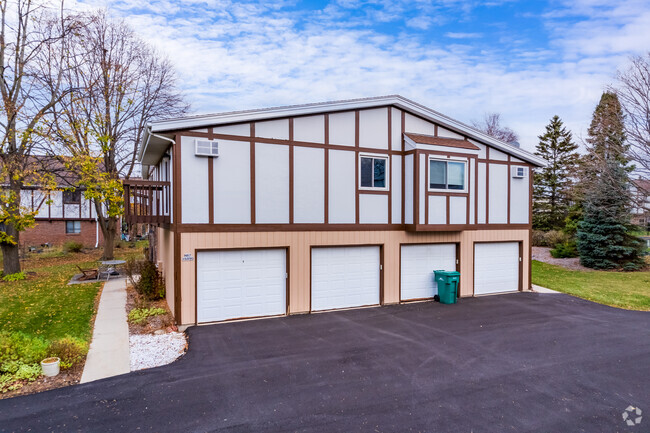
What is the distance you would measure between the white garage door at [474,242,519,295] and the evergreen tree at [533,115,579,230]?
20.5 metres

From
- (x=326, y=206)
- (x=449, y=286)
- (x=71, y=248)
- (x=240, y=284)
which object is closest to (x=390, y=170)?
(x=326, y=206)

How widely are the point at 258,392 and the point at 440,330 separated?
516cm

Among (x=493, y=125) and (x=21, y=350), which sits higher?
(x=493, y=125)

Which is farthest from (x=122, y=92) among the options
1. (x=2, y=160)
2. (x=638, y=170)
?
(x=638, y=170)

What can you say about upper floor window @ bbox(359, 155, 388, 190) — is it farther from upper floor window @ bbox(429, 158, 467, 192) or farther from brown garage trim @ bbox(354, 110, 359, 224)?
upper floor window @ bbox(429, 158, 467, 192)

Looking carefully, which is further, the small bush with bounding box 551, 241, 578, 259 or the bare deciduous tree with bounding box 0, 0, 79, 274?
the small bush with bounding box 551, 241, 578, 259

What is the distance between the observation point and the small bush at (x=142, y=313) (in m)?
9.49

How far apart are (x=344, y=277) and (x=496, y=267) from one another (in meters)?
6.27

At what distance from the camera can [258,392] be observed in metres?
5.79

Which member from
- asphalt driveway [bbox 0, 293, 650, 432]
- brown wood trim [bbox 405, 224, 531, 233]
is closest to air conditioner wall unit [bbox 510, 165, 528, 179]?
brown wood trim [bbox 405, 224, 531, 233]

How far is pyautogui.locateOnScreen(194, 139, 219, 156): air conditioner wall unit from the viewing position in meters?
9.13

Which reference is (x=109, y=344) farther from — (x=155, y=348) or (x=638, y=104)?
(x=638, y=104)

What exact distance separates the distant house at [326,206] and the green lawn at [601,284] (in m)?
3.41

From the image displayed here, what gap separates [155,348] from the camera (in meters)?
7.68
